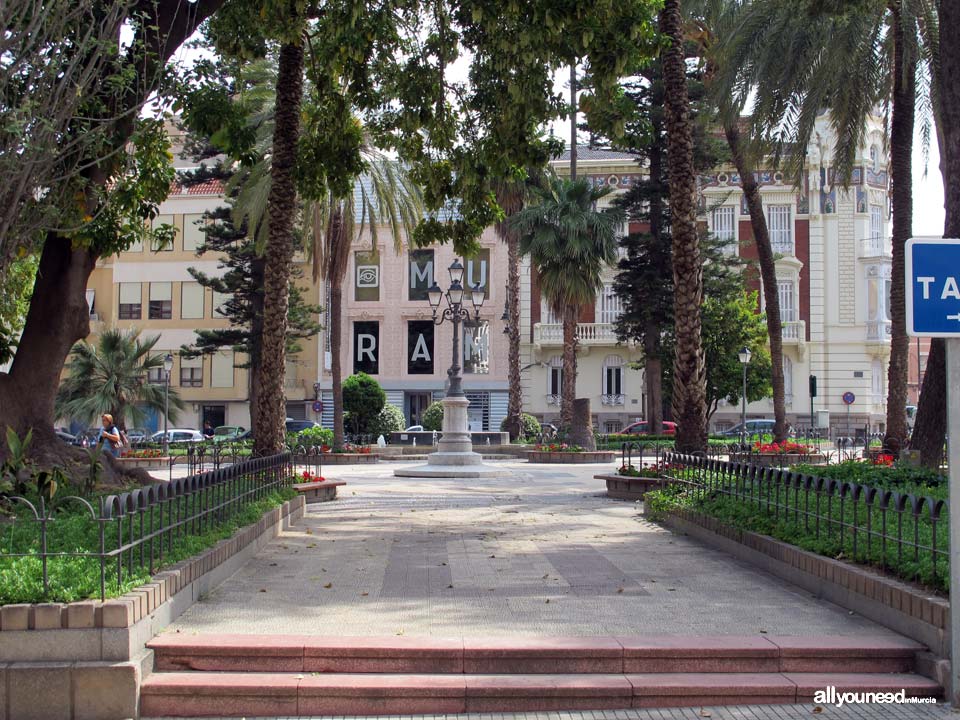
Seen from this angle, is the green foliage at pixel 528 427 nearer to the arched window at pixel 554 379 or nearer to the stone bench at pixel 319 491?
the arched window at pixel 554 379

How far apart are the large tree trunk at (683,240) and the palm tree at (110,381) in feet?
84.1

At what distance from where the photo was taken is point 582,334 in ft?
189

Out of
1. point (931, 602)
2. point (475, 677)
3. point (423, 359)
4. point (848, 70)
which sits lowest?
point (475, 677)

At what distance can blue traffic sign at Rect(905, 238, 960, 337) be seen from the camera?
20.0ft

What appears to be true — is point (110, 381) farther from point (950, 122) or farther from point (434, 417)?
point (950, 122)

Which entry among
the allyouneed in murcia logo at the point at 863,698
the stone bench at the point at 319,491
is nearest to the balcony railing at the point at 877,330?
the stone bench at the point at 319,491

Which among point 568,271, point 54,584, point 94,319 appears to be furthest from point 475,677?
point 94,319

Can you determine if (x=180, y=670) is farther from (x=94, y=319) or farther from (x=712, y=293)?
(x=94, y=319)

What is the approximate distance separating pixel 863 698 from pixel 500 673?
7.08 ft

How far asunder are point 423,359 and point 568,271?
915 inches

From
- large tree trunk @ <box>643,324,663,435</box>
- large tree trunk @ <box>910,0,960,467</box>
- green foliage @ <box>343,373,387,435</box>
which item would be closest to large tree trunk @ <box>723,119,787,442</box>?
large tree trunk @ <box>643,324,663,435</box>

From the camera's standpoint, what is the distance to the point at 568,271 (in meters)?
36.7

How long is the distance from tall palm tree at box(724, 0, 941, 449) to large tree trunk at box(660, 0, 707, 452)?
4.93 m

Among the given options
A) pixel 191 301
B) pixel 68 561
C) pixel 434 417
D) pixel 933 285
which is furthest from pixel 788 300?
pixel 68 561
